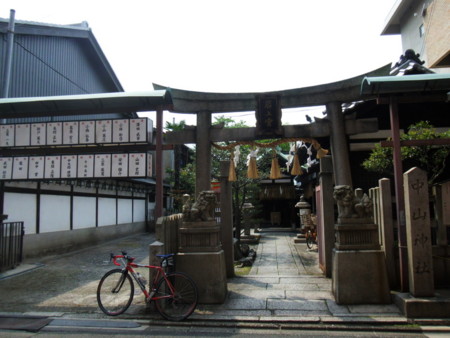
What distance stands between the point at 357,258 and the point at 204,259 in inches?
129

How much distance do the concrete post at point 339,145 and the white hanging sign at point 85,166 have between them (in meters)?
6.77

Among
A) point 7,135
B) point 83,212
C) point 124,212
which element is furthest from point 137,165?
point 124,212

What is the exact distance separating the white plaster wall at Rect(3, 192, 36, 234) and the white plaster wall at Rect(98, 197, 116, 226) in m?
5.76

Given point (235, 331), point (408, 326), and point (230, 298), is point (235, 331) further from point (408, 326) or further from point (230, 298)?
point (408, 326)

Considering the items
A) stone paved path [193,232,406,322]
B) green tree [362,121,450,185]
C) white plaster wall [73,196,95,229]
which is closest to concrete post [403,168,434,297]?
stone paved path [193,232,406,322]

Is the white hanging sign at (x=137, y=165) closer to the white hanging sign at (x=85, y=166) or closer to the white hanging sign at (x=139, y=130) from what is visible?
the white hanging sign at (x=139, y=130)

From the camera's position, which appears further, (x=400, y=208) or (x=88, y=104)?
(x=88, y=104)

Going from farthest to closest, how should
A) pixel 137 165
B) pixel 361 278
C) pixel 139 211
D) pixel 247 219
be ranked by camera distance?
pixel 139 211 < pixel 247 219 < pixel 137 165 < pixel 361 278

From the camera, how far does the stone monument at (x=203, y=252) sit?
758 cm

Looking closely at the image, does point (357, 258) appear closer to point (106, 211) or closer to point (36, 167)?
point (36, 167)

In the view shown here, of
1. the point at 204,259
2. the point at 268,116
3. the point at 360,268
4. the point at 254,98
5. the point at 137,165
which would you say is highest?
the point at 254,98

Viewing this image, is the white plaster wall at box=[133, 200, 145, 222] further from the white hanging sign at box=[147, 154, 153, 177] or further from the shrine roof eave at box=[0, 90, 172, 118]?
the white hanging sign at box=[147, 154, 153, 177]

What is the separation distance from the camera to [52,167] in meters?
9.27

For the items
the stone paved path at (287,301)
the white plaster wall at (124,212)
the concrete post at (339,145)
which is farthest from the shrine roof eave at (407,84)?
the white plaster wall at (124,212)
